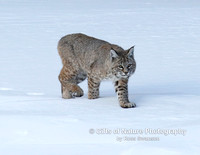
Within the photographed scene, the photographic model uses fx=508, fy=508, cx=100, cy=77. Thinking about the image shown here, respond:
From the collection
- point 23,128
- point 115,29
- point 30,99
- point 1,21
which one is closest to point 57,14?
point 1,21

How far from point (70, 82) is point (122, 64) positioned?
117cm

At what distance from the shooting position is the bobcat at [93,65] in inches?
243

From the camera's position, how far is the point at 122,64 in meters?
6.12

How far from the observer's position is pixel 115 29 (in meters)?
14.7

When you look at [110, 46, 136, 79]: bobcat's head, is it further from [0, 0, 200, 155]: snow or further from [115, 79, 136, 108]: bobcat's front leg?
[0, 0, 200, 155]: snow

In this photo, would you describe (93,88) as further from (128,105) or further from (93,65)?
(128,105)

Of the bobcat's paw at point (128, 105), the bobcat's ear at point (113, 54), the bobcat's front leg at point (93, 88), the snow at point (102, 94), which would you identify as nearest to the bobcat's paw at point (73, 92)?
the snow at point (102, 94)

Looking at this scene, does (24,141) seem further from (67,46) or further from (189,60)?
(189,60)

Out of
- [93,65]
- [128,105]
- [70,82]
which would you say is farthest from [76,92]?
[128,105]

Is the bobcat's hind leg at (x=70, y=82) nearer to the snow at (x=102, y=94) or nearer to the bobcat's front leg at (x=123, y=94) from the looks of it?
the snow at (x=102, y=94)

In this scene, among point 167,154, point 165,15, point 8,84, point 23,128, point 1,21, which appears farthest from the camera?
point 165,15

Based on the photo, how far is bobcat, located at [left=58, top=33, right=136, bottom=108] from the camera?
6.16 meters

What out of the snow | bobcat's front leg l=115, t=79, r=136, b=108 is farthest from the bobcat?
the snow

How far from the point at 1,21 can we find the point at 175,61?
8016mm
